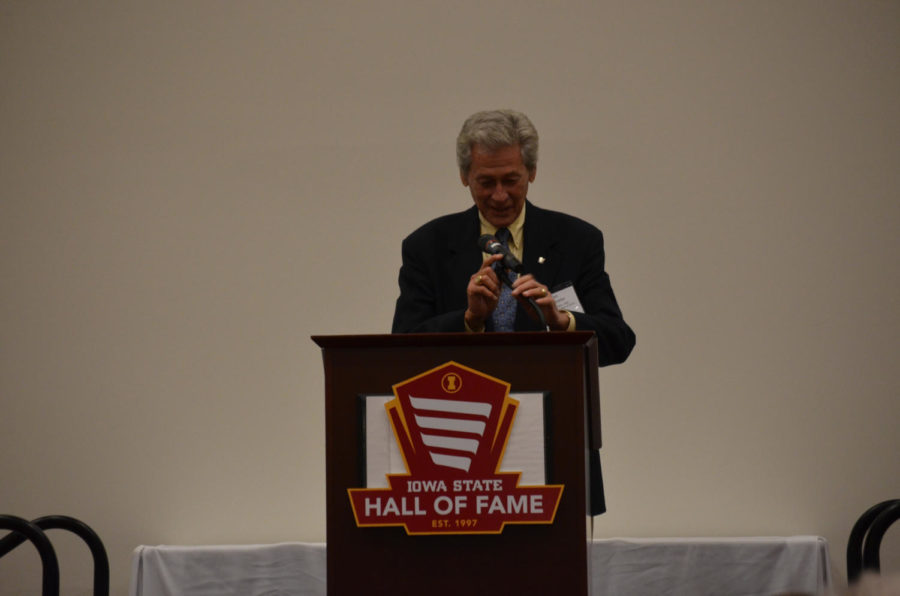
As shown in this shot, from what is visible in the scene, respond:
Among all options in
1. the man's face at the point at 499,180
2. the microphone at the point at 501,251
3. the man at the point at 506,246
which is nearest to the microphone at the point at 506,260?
the microphone at the point at 501,251

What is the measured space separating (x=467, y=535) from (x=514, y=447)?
179mm

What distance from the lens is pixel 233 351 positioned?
4164 millimetres

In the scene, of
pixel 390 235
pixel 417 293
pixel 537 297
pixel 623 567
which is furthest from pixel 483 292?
pixel 390 235

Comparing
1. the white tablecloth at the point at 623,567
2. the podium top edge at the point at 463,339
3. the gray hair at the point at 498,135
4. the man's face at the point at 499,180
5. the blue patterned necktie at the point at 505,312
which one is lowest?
the white tablecloth at the point at 623,567

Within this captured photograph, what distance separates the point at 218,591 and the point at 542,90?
7.82 ft

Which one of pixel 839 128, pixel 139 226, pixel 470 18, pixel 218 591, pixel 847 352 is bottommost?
pixel 218 591

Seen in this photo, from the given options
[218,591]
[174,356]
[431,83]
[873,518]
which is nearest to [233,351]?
[174,356]

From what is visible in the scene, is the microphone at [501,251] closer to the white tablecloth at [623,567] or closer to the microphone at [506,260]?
the microphone at [506,260]

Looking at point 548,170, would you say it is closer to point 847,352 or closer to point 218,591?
point 847,352

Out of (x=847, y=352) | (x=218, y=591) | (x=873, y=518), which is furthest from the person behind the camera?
(x=847, y=352)

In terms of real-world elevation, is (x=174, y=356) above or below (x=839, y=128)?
below

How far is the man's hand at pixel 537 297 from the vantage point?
2002 mm

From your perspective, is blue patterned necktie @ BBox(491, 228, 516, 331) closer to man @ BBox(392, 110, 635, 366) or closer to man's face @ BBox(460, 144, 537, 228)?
man @ BBox(392, 110, 635, 366)

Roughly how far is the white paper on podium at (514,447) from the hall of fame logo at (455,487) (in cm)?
1
